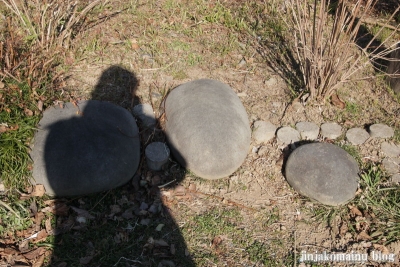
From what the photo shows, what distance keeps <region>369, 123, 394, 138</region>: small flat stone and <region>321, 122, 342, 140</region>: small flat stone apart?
1.15ft

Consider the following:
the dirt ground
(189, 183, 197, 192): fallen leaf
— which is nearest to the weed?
the dirt ground

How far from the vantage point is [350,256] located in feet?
11.4

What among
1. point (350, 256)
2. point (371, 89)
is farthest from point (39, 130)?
point (371, 89)

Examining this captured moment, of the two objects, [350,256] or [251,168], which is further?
[251,168]

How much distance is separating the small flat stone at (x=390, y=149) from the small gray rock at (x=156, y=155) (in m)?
2.32

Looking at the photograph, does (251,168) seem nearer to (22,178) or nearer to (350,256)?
(350,256)

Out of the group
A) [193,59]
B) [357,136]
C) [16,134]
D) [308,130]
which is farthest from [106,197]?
[357,136]

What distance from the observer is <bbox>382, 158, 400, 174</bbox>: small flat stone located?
413cm

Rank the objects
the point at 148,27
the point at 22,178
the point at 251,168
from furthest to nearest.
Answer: the point at 148,27 < the point at 251,168 < the point at 22,178

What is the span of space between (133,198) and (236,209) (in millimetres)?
965

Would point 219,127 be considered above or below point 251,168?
above

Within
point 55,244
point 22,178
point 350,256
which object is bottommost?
point 350,256

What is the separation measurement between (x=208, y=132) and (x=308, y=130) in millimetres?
1239

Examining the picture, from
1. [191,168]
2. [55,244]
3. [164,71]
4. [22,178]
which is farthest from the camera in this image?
[164,71]
